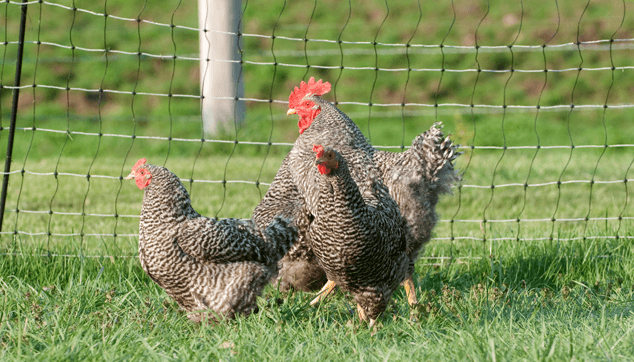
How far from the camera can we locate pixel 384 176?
4.42 m

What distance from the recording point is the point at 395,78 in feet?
40.2

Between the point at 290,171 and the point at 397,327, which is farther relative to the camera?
the point at 290,171

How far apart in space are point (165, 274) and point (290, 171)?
1.23m

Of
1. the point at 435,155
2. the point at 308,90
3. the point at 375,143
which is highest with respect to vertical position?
the point at 308,90

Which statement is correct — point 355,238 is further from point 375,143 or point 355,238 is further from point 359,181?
point 375,143

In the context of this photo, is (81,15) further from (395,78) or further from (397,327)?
(397,327)

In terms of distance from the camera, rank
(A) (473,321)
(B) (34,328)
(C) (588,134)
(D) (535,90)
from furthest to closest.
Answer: (D) (535,90) → (C) (588,134) → (A) (473,321) → (B) (34,328)

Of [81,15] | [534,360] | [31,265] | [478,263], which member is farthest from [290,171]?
[81,15]

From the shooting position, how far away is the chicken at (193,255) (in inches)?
143

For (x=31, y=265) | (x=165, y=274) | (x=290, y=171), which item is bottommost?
(x=31, y=265)

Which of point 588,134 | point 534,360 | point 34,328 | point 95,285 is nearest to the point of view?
point 534,360

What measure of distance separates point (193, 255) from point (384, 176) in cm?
144

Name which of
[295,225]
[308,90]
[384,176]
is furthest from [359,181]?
[308,90]

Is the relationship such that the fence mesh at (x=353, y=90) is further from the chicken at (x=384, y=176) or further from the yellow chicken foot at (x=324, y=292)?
the yellow chicken foot at (x=324, y=292)
